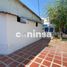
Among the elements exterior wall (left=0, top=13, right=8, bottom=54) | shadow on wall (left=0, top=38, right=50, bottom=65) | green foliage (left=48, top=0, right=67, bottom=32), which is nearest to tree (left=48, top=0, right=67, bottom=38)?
green foliage (left=48, top=0, right=67, bottom=32)

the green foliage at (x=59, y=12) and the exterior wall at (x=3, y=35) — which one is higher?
the green foliage at (x=59, y=12)

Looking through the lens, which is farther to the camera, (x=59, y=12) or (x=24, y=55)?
(x=59, y=12)

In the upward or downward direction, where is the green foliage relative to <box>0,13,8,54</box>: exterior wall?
upward

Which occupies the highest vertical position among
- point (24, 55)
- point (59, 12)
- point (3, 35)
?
point (59, 12)

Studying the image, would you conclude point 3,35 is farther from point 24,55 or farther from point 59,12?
point 59,12

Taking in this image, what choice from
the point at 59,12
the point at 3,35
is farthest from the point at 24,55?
the point at 59,12

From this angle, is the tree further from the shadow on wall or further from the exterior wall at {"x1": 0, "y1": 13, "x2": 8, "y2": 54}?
the exterior wall at {"x1": 0, "y1": 13, "x2": 8, "y2": 54}

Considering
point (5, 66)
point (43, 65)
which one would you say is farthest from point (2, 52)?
point (43, 65)

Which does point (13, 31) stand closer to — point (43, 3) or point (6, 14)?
point (6, 14)

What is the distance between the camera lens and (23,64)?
6.17 metres

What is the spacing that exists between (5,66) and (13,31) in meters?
3.53

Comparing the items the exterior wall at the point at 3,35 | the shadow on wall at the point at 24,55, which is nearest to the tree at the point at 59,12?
the shadow on wall at the point at 24,55

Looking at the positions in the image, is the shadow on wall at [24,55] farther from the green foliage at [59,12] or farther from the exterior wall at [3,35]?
the green foliage at [59,12]

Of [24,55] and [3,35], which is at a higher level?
[3,35]
